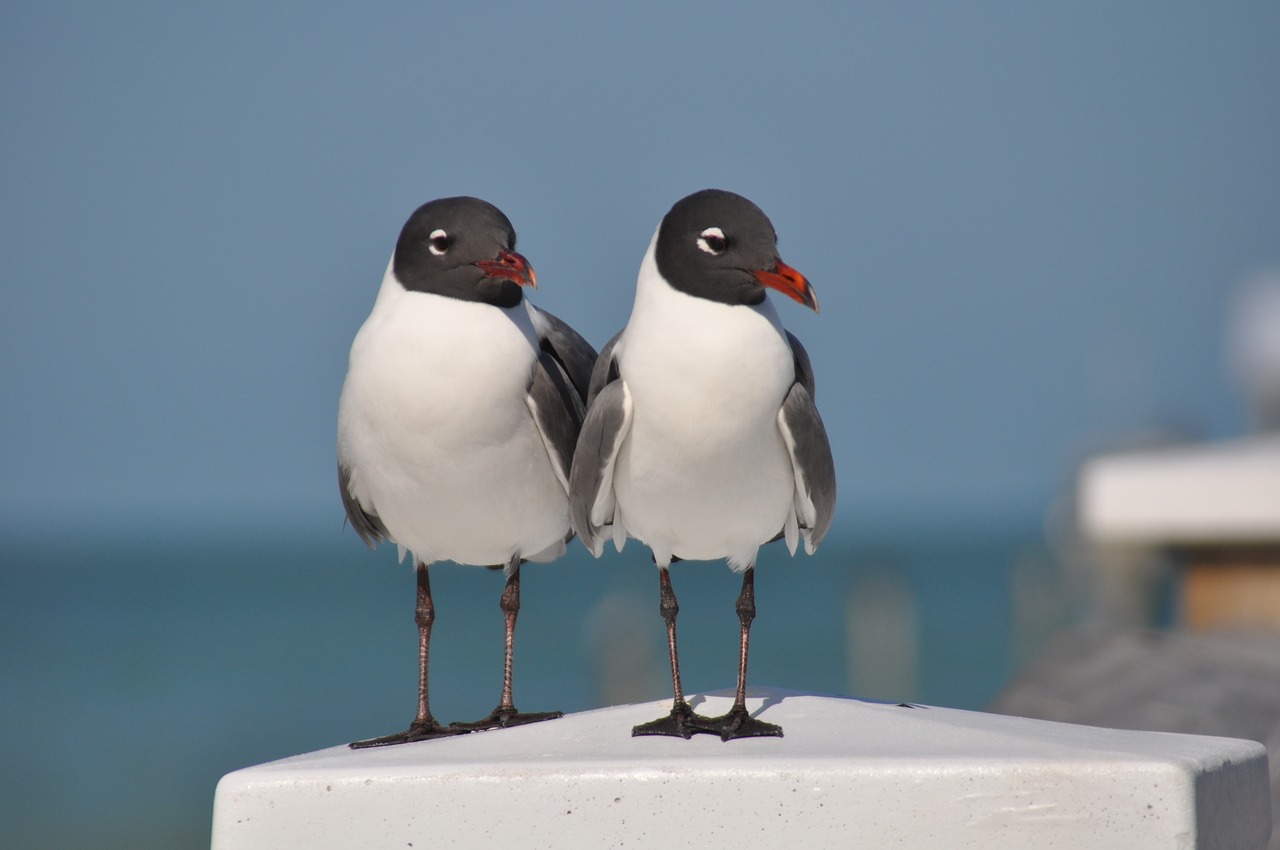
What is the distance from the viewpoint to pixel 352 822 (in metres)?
4.07

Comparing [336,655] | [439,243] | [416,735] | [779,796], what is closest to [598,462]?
[439,243]

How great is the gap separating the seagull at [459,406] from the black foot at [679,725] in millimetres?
633

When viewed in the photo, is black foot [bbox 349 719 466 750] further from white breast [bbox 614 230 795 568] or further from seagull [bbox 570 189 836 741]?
white breast [bbox 614 230 795 568]

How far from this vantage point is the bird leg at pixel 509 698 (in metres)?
5.08

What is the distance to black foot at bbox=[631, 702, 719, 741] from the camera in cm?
449

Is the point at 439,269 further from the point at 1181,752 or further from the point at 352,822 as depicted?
the point at 1181,752

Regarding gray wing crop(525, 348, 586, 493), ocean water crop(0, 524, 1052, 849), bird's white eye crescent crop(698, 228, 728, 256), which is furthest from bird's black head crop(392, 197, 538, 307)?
ocean water crop(0, 524, 1052, 849)

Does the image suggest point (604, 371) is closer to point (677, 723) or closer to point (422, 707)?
point (677, 723)

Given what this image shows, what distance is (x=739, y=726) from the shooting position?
14.7 feet

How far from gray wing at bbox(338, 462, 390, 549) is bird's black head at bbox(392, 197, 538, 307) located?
2.63 feet

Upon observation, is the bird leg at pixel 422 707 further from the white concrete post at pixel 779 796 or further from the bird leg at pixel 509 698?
the white concrete post at pixel 779 796

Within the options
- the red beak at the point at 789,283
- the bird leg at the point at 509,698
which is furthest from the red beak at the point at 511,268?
Result: the bird leg at the point at 509,698

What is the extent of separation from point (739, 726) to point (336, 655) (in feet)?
141

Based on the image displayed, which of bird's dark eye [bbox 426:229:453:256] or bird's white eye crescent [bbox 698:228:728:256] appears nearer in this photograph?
bird's white eye crescent [bbox 698:228:728:256]
